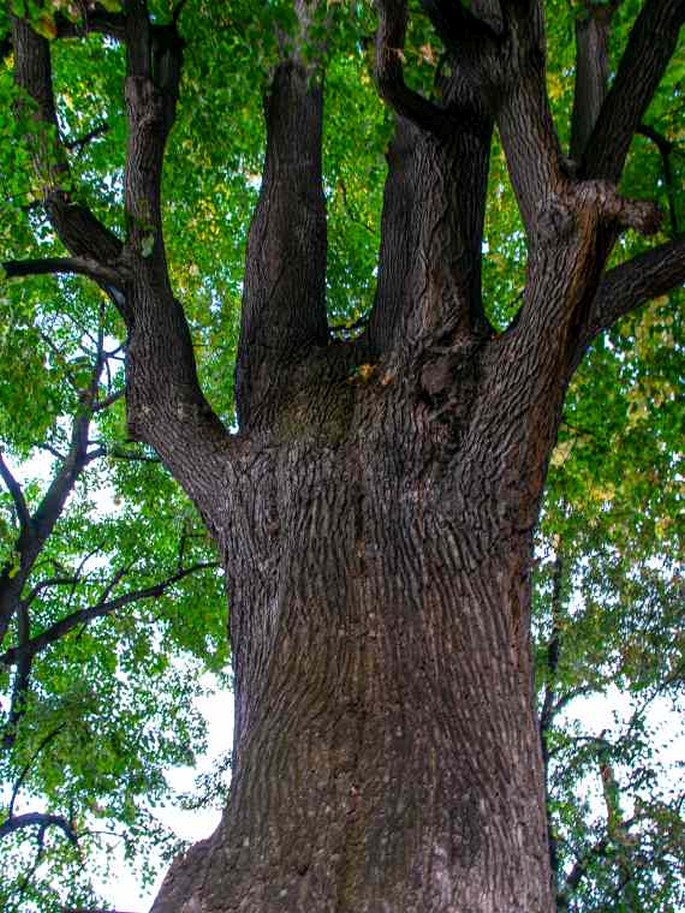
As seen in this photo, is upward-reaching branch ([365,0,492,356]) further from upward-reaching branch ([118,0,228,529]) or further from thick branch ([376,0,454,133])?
upward-reaching branch ([118,0,228,529])

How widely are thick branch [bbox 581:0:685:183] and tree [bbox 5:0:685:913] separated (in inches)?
0.5

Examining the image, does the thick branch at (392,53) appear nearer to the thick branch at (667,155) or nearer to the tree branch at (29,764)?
the thick branch at (667,155)

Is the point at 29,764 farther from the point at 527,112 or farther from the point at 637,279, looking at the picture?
the point at 527,112

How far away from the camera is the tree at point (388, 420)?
2668mm

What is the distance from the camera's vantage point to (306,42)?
484cm

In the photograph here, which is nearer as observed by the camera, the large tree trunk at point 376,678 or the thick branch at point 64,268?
the large tree trunk at point 376,678

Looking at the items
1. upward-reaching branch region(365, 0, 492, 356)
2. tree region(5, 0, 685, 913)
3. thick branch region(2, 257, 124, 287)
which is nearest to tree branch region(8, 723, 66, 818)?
tree region(5, 0, 685, 913)

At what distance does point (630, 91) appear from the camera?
13.2 ft

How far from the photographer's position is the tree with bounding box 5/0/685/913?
2668 millimetres

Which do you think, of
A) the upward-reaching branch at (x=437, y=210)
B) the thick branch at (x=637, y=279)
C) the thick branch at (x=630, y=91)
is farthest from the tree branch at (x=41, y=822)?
the thick branch at (x=630, y=91)

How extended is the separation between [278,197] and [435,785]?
3923mm

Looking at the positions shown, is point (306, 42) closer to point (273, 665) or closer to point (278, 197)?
point (278, 197)

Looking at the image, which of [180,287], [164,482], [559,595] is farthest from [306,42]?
[559,595]

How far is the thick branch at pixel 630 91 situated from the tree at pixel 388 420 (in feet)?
0.04
